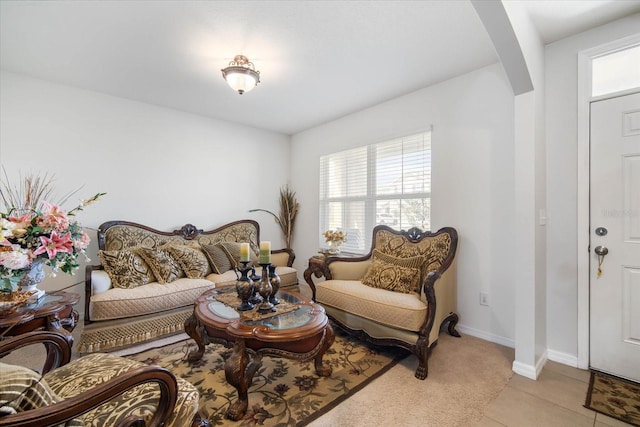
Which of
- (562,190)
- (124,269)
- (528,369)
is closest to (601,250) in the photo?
(562,190)

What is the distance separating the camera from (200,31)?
2.12 metres

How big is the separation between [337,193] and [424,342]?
8.11ft

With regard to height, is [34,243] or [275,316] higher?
[34,243]

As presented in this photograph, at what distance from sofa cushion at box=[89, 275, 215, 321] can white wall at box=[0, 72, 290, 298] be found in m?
1.11

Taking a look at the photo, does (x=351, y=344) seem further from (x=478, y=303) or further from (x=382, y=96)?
(x=382, y=96)

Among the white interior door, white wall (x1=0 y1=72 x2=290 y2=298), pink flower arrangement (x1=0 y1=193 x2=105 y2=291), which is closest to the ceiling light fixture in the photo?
pink flower arrangement (x1=0 y1=193 x2=105 y2=291)

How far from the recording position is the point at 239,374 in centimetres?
A: 156

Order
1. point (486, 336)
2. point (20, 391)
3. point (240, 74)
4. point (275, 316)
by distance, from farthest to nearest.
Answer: point (486, 336) < point (240, 74) < point (275, 316) < point (20, 391)

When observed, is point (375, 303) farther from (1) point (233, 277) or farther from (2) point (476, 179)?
(1) point (233, 277)

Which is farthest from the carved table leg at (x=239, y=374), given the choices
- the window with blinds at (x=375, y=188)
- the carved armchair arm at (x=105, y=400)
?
the window with blinds at (x=375, y=188)

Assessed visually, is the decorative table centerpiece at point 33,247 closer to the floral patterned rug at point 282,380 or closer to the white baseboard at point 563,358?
the floral patterned rug at point 282,380

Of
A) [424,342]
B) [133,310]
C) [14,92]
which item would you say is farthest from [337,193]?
[14,92]

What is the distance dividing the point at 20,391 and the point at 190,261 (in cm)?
246

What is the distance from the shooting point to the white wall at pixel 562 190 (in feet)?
7.04
